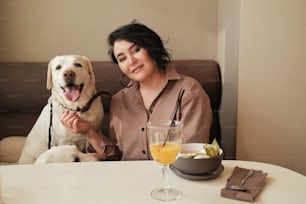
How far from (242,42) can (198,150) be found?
3.07ft

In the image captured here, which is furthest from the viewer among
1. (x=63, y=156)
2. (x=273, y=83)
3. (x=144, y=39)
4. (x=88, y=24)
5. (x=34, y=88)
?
(x=88, y=24)

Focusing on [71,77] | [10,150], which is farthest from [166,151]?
[10,150]

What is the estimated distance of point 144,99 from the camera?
1645 millimetres

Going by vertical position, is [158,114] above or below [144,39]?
below

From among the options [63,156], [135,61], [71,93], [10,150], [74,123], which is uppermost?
[135,61]

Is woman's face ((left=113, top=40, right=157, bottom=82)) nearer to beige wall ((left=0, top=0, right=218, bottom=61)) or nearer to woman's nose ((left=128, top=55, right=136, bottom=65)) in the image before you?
woman's nose ((left=128, top=55, right=136, bottom=65))

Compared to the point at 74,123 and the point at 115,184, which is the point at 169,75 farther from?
the point at 115,184

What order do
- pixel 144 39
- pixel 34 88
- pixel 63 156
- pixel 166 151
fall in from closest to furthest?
pixel 166 151 → pixel 63 156 → pixel 144 39 → pixel 34 88

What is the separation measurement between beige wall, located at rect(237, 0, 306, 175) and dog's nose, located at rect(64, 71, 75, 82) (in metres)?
0.87

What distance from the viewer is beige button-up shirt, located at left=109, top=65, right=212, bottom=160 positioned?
1.51 metres

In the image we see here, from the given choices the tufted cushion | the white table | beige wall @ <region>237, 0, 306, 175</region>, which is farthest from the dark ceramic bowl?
the tufted cushion

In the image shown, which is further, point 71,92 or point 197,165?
point 71,92

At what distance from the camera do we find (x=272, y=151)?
1943 millimetres

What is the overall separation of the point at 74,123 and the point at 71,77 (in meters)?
0.22
